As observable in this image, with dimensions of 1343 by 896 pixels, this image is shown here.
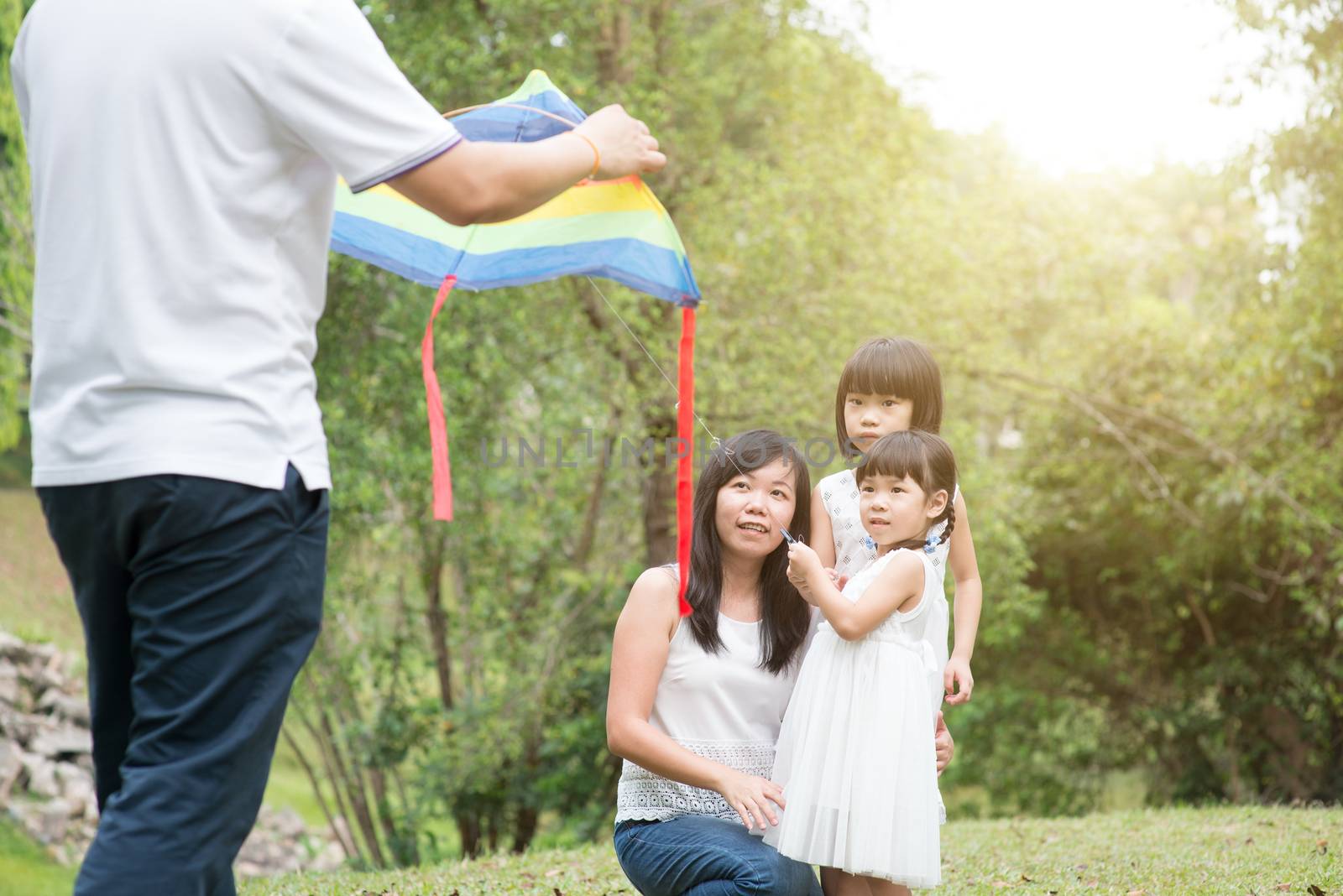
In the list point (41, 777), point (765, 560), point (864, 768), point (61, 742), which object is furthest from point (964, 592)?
point (61, 742)

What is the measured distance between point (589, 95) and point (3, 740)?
19.4 ft

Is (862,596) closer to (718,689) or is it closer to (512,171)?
(718,689)

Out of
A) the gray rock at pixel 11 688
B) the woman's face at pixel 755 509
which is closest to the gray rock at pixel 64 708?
the gray rock at pixel 11 688

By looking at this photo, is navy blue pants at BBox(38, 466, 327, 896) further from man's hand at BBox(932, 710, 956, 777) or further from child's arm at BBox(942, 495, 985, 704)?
child's arm at BBox(942, 495, 985, 704)

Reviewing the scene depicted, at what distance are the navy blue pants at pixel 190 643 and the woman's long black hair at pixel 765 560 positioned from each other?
4.02 feet

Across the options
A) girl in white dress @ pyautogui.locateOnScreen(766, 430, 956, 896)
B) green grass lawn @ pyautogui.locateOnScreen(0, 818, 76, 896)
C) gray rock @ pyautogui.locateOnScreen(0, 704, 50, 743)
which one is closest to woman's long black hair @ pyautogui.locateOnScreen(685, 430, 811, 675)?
girl in white dress @ pyautogui.locateOnScreen(766, 430, 956, 896)

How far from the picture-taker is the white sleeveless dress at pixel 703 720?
262 cm

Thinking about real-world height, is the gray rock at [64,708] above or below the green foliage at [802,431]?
below

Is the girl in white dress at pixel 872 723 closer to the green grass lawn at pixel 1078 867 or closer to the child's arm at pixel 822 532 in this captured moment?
the child's arm at pixel 822 532

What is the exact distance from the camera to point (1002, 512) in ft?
26.3

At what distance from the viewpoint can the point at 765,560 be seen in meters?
2.80

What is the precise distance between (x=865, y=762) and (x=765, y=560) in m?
0.53

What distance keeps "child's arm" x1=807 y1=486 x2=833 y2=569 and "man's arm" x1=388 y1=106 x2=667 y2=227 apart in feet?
4.08

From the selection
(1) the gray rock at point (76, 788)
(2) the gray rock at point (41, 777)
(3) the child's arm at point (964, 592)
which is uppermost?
(3) the child's arm at point (964, 592)
